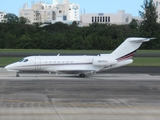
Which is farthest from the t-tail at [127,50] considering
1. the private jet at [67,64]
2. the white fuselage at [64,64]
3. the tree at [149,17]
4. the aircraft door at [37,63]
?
the tree at [149,17]

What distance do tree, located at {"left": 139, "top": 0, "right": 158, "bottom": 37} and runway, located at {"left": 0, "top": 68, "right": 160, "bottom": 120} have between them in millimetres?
82467

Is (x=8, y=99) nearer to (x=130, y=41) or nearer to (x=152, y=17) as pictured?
(x=130, y=41)

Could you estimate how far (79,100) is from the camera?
878 inches

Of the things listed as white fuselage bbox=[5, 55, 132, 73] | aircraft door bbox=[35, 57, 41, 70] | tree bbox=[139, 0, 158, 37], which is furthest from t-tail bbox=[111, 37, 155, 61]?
tree bbox=[139, 0, 158, 37]

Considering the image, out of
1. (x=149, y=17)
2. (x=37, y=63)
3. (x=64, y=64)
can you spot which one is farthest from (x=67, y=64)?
(x=149, y=17)

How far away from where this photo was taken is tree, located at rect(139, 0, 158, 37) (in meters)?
114

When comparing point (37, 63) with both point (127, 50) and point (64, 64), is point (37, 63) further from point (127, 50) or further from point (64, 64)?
point (127, 50)

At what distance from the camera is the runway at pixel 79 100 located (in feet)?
56.8

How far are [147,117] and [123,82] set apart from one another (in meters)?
15.7

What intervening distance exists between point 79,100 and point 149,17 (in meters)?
96.8

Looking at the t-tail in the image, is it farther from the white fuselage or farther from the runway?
the runway

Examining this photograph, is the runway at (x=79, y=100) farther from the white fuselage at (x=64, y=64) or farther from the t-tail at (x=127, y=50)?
the t-tail at (x=127, y=50)

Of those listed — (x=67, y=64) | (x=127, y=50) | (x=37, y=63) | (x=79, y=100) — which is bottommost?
(x=79, y=100)

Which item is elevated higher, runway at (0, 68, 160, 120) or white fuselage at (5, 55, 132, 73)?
white fuselage at (5, 55, 132, 73)
